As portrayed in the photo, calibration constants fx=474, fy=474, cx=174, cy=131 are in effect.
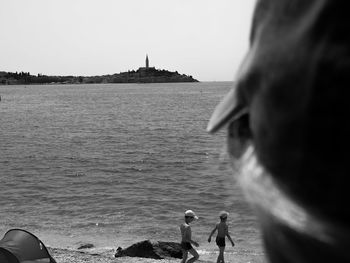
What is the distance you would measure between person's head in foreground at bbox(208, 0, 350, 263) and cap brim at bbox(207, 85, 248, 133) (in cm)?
3

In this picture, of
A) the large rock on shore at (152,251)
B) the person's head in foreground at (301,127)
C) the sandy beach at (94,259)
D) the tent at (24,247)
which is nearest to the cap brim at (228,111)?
the person's head in foreground at (301,127)

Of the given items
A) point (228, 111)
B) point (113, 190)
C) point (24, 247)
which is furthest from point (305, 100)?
point (113, 190)

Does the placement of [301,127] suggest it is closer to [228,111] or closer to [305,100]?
[305,100]

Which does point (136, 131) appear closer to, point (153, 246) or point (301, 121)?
point (153, 246)

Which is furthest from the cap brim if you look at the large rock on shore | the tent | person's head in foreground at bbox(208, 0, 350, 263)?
the large rock on shore

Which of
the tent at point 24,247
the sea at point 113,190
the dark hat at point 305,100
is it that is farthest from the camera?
the sea at point 113,190

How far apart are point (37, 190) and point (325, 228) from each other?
98.5 ft

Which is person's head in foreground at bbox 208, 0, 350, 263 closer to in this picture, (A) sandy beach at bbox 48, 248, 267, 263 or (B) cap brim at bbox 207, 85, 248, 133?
(B) cap brim at bbox 207, 85, 248, 133

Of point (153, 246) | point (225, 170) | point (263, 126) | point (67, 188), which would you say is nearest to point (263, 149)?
point (263, 126)

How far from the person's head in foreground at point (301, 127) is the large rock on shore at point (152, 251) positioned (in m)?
15.0

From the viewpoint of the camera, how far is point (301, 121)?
0.54m

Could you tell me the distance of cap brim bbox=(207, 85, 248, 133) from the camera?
2.31 feet

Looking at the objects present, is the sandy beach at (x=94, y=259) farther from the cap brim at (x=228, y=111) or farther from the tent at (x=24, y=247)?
the cap brim at (x=228, y=111)

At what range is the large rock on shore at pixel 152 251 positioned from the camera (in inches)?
603
